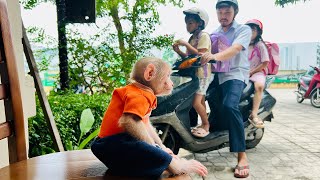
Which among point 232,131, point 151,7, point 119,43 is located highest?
point 151,7

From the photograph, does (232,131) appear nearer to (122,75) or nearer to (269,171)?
(269,171)

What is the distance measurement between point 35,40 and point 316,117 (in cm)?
455

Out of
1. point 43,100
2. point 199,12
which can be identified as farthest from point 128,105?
point 199,12

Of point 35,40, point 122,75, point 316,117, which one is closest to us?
point 35,40

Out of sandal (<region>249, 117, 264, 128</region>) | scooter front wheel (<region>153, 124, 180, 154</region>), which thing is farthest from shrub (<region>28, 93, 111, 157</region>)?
sandal (<region>249, 117, 264, 128</region>)

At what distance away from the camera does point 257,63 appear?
122 inches

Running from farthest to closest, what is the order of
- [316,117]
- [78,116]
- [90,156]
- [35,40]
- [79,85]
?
1. [316,117]
2. [79,85]
3. [35,40]
4. [78,116]
5. [90,156]

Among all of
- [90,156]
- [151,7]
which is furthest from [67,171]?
[151,7]

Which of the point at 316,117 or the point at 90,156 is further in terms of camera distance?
the point at 316,117

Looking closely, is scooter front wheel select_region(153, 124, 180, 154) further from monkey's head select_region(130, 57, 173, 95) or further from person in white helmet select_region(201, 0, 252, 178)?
monkey's head select_region(130, 57, 173, 95)

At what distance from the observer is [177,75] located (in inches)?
108

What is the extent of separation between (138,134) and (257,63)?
2.56 meters

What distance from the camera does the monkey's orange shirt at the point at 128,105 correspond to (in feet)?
2.44

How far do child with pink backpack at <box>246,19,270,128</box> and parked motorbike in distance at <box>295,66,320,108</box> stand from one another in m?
4.12
